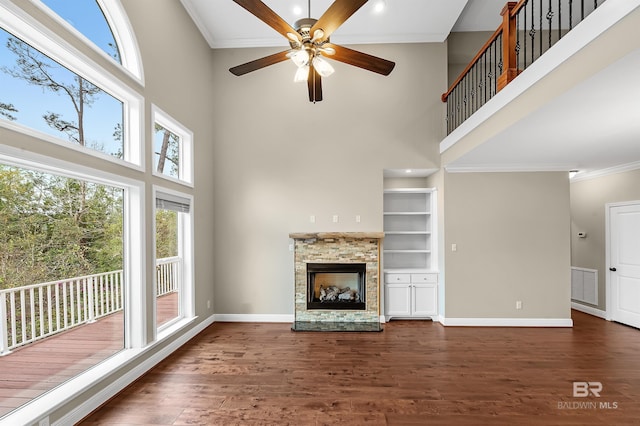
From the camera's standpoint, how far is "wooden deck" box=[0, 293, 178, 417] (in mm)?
2203

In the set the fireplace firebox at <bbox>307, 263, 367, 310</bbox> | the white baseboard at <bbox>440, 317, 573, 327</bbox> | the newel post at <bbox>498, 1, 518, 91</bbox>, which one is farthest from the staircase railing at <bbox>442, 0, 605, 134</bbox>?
the white baseboard at <bbox>440, 317, 573, 327</bbox>

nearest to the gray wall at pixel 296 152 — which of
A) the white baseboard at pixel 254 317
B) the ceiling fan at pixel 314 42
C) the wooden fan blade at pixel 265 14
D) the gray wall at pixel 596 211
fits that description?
the white baseboard at pixel 254 317

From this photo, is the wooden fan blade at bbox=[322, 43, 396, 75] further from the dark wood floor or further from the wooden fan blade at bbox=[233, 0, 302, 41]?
the dark wood floor

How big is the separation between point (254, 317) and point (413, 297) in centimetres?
267

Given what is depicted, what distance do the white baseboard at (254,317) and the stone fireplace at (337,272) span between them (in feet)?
0.89

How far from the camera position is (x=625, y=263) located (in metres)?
5.04

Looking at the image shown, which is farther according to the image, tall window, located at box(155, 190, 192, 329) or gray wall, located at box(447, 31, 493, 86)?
gray wall, located at box(447, 31, 493, 86)

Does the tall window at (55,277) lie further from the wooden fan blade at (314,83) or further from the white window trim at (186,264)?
the wooden fan blade at (314,83)

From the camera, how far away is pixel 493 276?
16.1 feet

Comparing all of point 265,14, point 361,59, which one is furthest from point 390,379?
point 265,14

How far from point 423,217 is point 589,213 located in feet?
9.88

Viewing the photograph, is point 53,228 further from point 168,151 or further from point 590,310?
point 590,310

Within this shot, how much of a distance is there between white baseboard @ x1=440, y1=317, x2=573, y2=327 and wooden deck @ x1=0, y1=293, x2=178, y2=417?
451 centimetres

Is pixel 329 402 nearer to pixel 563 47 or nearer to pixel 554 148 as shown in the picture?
pixel 563 47
